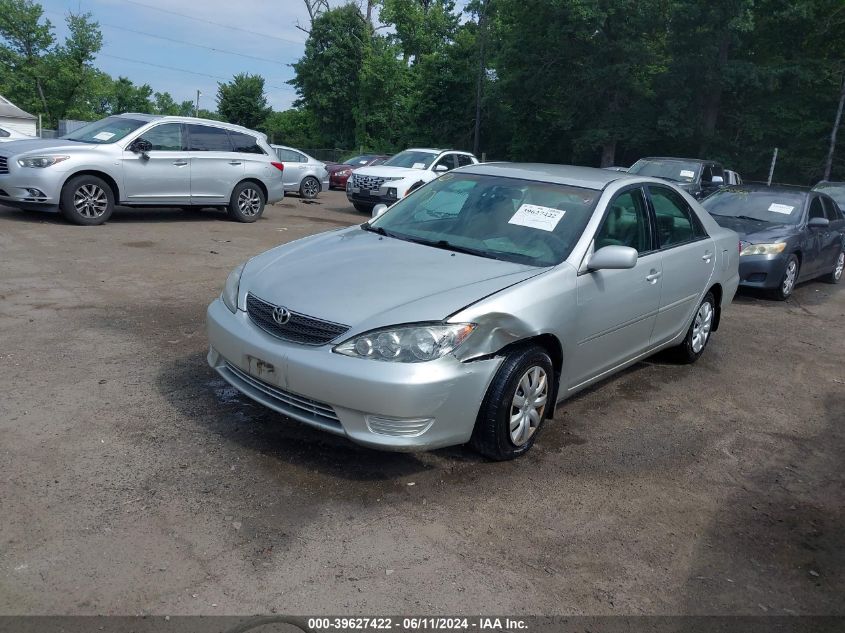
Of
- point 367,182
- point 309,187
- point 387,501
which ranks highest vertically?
point 367,182

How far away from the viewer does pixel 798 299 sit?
33.8 ft

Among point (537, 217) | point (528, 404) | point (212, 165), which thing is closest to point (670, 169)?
point (212, 165)

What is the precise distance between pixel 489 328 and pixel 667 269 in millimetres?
2239

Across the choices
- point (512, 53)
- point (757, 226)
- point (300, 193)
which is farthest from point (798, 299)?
point (512, 53)

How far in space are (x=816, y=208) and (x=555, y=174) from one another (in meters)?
7.23

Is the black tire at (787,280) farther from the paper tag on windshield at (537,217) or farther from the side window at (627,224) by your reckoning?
the paper tag on windshield at (537,217)

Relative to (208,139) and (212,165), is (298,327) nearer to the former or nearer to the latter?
(212,165)

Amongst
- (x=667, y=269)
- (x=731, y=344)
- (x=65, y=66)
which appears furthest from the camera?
(x=65, y=66)

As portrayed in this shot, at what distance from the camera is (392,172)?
1686cm

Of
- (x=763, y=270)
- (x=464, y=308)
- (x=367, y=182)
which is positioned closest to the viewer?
(x=464, y=308)

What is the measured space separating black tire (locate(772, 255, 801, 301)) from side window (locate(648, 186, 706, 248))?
4251mm

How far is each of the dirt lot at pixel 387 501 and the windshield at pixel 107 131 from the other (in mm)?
6101

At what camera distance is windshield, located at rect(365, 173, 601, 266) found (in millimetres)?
4652

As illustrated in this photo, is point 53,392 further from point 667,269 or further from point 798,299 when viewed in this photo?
point 798,299
